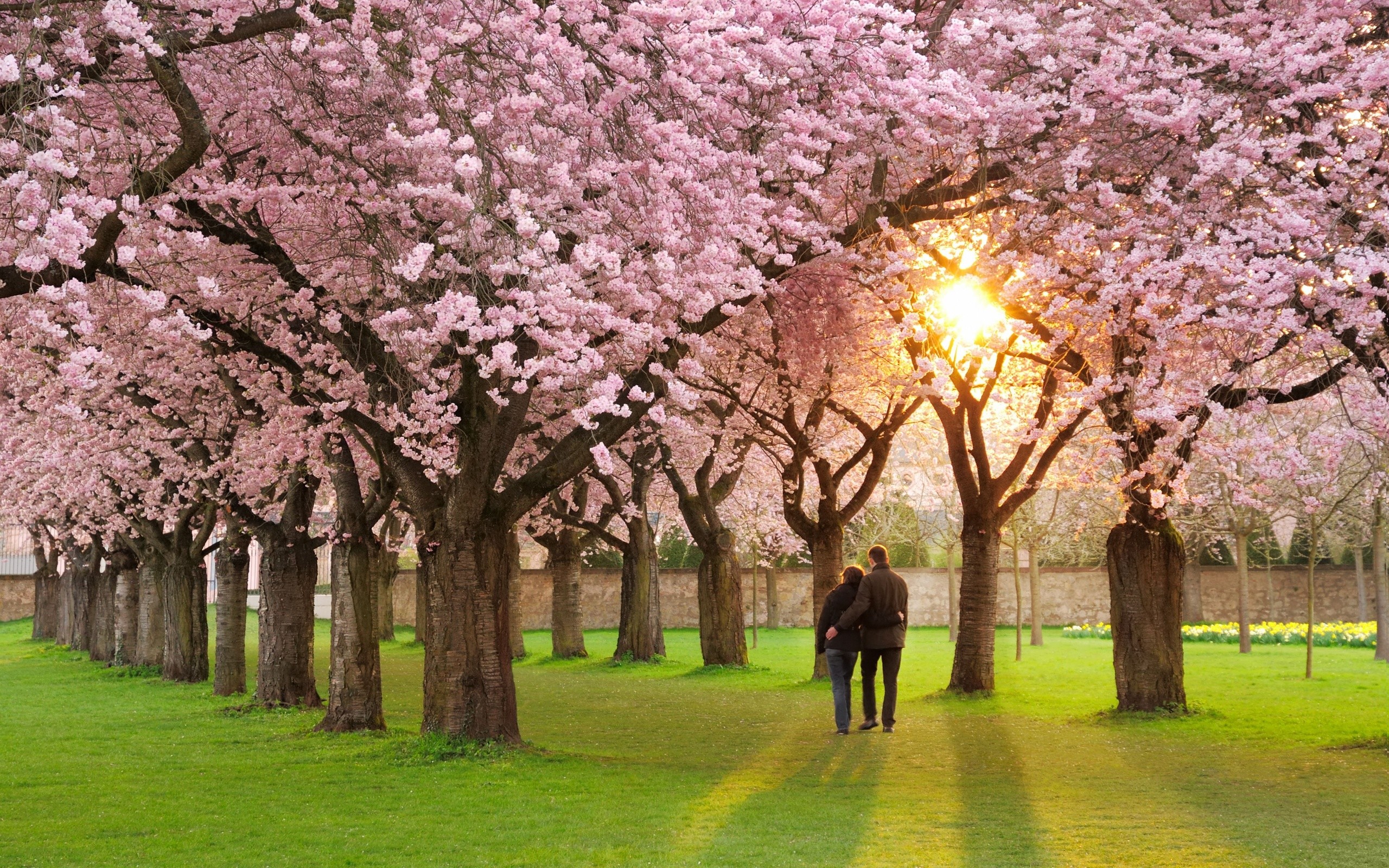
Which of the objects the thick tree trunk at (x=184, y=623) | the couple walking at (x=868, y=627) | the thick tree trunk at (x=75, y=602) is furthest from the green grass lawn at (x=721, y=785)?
the thick tree trunk at (x=75, y=602)

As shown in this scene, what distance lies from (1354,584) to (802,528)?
26.7m

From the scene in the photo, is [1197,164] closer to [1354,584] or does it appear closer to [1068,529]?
[1068,529]

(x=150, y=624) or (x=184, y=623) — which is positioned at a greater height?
(x=184, y=623)

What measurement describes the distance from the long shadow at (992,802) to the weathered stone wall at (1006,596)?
89.4ft

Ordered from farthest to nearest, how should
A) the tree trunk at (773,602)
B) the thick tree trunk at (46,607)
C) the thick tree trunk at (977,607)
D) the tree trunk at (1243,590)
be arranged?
the tree trunk at (773,602) < the thick tree trunk at (46,607) < the tree trunk at (1243,590) < the thick tree trunk at (977,607)

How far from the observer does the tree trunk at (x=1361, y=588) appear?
3282 centimetres

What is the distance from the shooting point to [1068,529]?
41688mm

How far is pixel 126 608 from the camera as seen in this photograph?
1118 inches

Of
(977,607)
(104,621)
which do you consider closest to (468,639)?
(977,607)

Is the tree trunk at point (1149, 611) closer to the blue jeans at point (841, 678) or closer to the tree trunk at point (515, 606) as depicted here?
the blue jeans at point (841, 678)

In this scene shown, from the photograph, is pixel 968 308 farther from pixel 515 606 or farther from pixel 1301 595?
pixel 1301 595

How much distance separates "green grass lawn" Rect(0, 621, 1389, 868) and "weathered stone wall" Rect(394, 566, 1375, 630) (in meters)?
21.5

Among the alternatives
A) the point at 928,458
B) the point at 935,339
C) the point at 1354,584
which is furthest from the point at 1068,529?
the point at 935,339

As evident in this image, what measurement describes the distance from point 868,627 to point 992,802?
13.2ft
